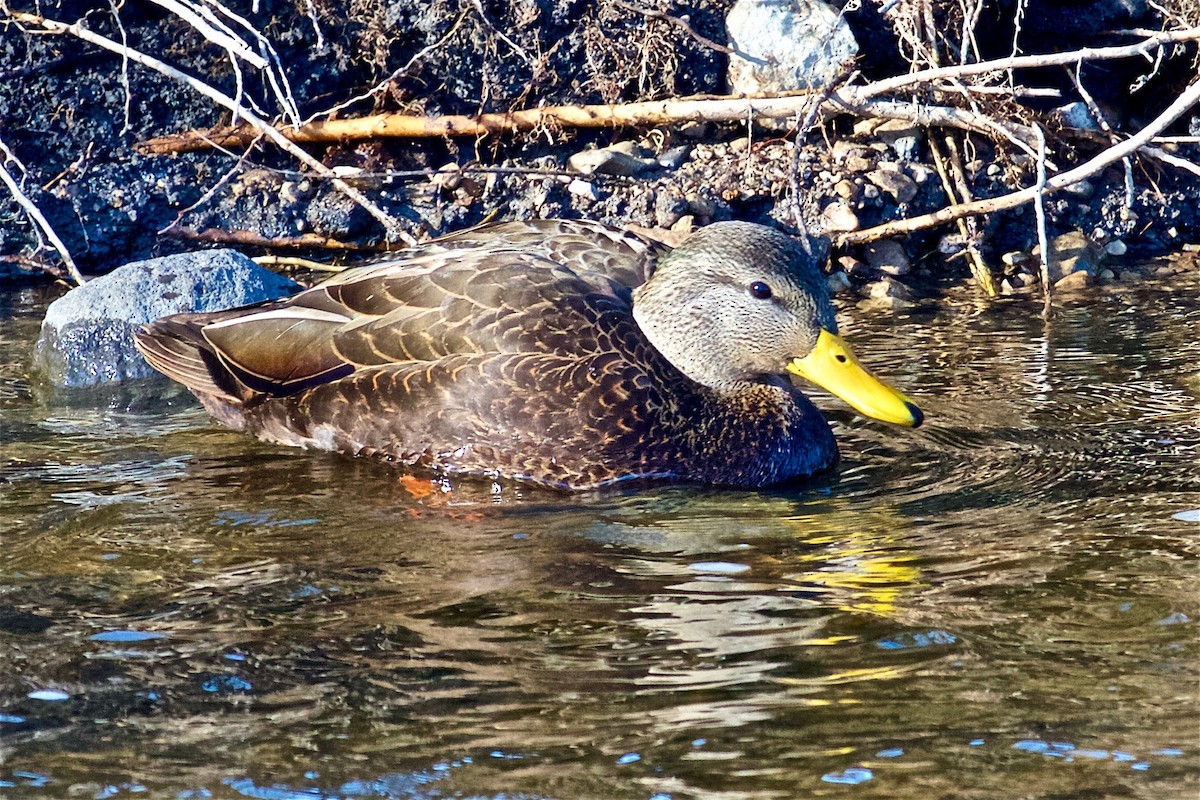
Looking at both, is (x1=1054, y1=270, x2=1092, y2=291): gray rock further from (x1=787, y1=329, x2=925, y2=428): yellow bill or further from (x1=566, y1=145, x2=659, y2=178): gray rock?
(x1=787, y1=329, x2=925, y2=428): yellow bill

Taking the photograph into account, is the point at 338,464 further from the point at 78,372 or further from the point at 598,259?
the point at 78,372

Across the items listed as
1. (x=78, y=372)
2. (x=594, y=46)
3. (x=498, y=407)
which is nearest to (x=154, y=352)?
(x=78, y=372)

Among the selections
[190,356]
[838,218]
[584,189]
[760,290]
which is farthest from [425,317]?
[838,218]

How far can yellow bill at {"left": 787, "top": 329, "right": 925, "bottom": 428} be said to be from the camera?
549 cm

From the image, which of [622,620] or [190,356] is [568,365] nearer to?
[622,620]

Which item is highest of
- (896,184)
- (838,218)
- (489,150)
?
(489,150)

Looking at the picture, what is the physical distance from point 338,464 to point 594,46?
369 centimetres

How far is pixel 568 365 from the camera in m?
5.64

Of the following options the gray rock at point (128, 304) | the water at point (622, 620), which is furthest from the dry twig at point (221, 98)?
the water at point (622, 620)

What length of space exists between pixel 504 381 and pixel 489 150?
3.43m

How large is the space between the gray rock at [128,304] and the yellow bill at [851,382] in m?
2.94

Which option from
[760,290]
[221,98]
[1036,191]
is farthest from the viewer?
[221,98]

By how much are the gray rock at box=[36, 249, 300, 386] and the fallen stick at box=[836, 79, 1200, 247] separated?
10.3 feet

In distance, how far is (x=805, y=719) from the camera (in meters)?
3.55
